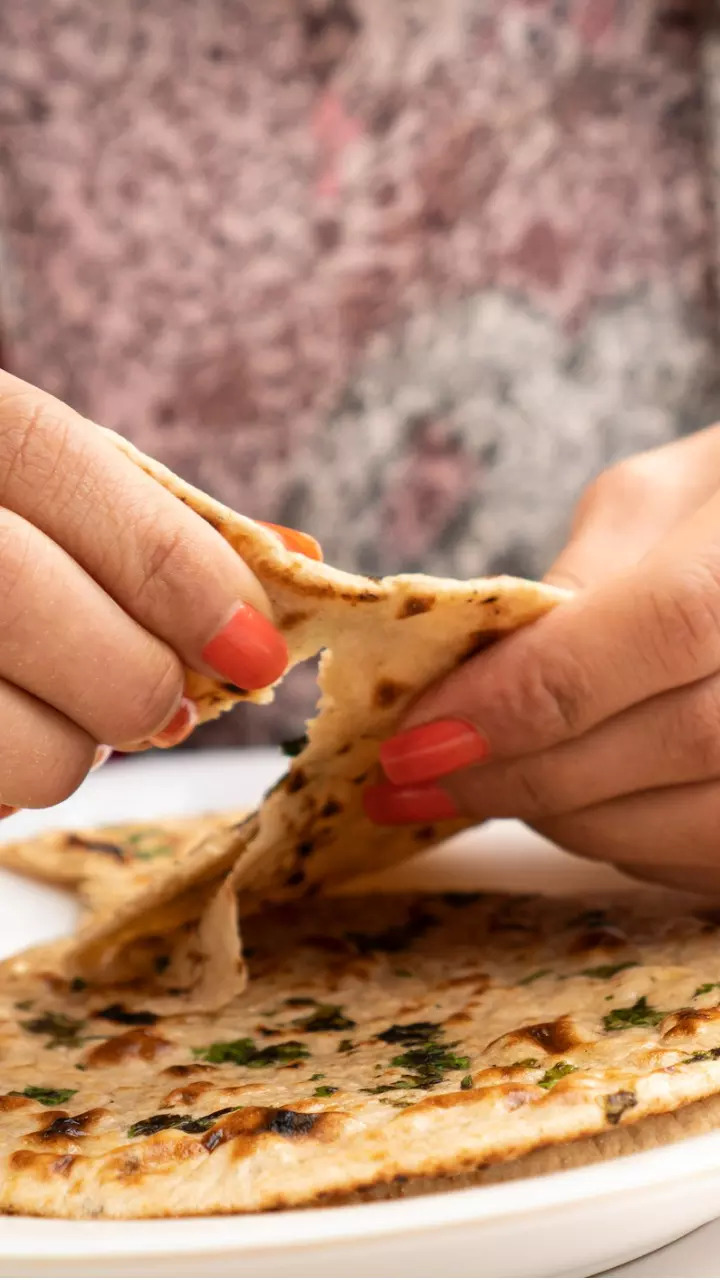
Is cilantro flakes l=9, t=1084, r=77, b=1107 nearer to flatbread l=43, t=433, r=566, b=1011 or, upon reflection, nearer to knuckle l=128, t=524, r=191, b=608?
flatbread l=43, t=433, r=566, b=1011

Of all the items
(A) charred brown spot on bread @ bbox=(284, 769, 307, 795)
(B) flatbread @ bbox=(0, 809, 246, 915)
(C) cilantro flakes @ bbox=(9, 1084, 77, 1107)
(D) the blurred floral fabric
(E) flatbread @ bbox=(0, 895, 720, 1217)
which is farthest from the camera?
(D) the blurred floral fabric

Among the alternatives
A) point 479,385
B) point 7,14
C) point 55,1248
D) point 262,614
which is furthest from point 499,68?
point 55,1248

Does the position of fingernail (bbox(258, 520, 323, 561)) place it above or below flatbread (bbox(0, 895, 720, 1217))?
above

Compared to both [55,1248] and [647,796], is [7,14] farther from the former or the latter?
[55,1248]

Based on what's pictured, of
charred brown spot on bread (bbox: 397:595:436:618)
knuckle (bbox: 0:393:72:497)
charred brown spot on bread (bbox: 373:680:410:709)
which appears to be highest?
knuckle (bbox: 0:393:72:497)

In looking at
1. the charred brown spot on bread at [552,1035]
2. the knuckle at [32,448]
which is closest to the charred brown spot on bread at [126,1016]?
the charred brown spot on bread at [552,1035]

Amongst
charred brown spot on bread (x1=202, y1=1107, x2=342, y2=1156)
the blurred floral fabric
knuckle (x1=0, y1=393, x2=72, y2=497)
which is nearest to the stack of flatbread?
charred brown spot on bread (x1=202, y1=1107, x2=342, y2=1156)
